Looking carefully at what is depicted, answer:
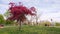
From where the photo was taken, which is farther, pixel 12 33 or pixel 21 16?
pixel 21 16

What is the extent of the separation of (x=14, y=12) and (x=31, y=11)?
1111mm

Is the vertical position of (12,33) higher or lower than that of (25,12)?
lower

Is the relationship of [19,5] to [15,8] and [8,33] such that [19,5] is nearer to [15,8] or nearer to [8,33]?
[15,8]

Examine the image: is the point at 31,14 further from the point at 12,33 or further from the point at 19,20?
the point at 12,33

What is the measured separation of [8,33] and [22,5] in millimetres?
2249

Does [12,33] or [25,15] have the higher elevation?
[25,15]

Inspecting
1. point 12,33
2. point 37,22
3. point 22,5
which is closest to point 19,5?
point 22,5

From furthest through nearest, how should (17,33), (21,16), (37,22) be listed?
(37,22), (21,16), (17,33)

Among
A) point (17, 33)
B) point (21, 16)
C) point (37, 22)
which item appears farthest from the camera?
point (37, 22)

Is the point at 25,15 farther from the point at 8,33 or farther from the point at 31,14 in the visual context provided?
the point at 8,33

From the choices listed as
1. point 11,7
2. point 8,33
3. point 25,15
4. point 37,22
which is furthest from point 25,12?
point 37,22

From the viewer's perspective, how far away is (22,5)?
12.3 m

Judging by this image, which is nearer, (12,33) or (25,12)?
(12,33)

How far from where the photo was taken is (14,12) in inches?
467
